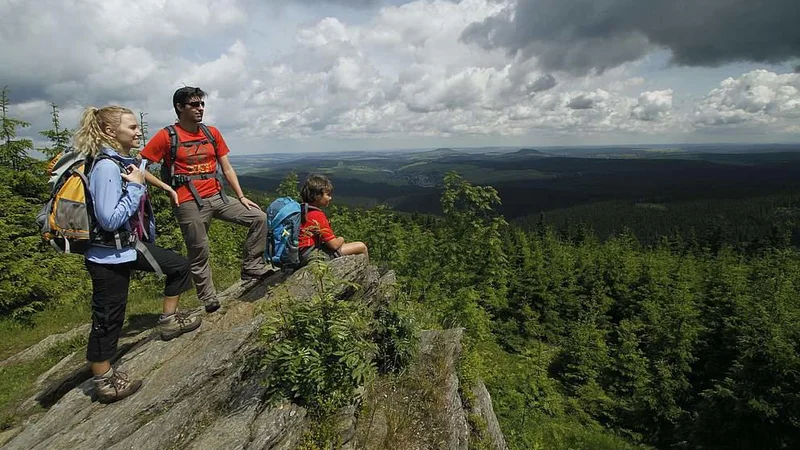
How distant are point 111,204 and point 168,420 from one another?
7.89 ft

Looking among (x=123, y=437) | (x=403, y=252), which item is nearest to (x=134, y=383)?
(x=123, y=437)

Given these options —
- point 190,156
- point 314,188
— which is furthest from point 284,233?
point 190,156

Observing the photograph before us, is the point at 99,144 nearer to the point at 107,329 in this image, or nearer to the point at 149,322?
the point at 107,329

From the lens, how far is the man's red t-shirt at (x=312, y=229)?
6.41 m

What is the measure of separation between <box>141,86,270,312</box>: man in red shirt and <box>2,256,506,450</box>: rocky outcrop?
1091 millimetres

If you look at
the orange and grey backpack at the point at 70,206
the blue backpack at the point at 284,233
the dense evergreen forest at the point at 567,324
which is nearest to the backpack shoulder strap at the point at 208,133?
the blue backpack at the point at 284,233

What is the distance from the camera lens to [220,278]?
12461 mm

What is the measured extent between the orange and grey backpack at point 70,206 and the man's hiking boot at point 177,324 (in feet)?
6.28

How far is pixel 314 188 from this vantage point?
21.0 ft

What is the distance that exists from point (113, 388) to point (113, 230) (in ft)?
6.73

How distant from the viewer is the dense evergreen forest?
13.0 m

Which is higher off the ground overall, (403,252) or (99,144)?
(99,144)

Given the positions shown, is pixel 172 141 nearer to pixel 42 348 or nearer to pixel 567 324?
pixel 42 348

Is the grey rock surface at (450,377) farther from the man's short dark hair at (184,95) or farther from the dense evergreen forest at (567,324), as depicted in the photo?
the man's short dark hair at (184,95)
